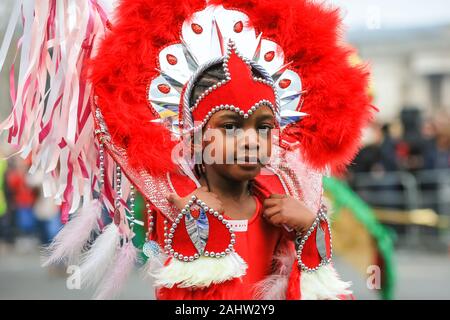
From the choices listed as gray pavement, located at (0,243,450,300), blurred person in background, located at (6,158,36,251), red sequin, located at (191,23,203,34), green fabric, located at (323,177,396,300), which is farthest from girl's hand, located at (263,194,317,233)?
blurred person in background, located at (6,158,36,251)

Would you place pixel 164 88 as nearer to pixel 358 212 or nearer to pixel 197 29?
pixel 197 29

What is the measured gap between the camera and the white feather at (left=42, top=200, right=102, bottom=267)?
10.2 feet

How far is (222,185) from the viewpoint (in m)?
3.00

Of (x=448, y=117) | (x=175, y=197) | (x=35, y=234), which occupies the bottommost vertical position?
(x=175, y=197)

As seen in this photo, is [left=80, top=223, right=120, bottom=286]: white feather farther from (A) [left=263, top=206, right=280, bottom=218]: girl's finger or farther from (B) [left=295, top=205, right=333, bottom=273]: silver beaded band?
(B) [left=295, top=205, right=333, bottom=273]: silver beaded band

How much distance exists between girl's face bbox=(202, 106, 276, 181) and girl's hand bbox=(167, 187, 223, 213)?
0.09 meters

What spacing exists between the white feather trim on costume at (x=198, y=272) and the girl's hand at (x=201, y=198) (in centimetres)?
17

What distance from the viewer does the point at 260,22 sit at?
3.12m

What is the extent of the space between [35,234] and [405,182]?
18.2ft

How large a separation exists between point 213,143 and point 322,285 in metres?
0.60

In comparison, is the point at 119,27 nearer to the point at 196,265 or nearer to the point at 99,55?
the point at 99,55

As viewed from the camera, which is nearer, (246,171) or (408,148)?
(246,171)

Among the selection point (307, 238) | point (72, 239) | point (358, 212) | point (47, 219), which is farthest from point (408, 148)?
point (72, 239)
